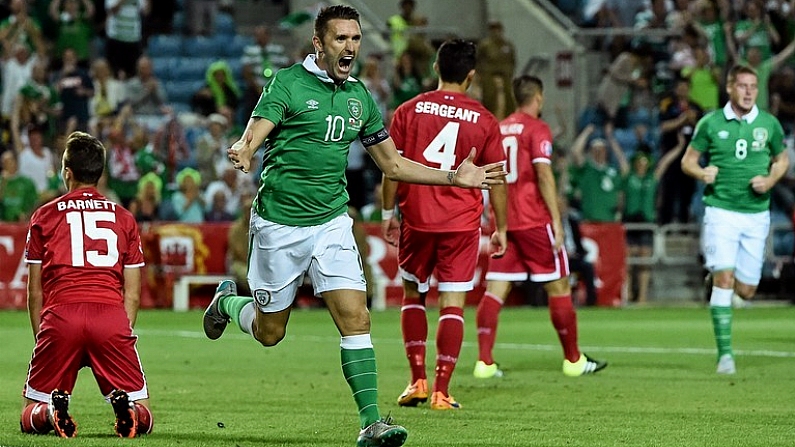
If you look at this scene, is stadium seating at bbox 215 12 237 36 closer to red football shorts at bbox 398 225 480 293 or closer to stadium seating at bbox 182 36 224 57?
stadium seating at bbox 182 36 224 57

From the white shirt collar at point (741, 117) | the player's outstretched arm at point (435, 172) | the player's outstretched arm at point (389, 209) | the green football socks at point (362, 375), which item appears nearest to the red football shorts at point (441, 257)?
the player's outstretched arm at point (389, 209)

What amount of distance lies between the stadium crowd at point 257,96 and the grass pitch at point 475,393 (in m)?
5.45

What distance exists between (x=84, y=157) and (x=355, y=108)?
151 centimetres

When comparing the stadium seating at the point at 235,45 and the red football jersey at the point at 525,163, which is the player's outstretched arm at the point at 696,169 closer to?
the red football jersey at the point at 525,163

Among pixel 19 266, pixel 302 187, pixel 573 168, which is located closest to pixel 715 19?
pixel 573 168

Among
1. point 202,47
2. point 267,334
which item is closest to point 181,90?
point 202,47

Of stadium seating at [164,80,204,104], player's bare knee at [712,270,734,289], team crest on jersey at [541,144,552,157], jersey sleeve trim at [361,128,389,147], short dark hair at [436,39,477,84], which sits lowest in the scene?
player's bare knee at [712,270,734,289]

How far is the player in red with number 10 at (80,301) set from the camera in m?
7.96

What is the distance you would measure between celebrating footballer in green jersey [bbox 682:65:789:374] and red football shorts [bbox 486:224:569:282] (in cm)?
125

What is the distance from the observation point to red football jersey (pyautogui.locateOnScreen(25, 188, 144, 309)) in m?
8.02

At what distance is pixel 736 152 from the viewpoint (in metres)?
12.3

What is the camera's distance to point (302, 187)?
789 cm

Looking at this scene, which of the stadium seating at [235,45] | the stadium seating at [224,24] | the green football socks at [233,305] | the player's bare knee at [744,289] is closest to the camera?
the green football socks at [233,305]

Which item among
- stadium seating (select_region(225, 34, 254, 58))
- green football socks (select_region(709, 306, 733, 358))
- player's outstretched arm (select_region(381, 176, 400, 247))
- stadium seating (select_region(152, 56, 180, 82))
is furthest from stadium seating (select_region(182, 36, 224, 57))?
player's outstretched arm (select_region(381, 176, 400, 247))
